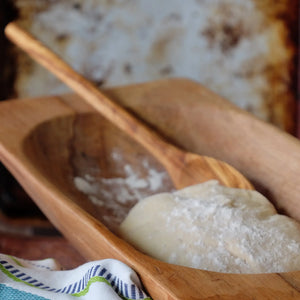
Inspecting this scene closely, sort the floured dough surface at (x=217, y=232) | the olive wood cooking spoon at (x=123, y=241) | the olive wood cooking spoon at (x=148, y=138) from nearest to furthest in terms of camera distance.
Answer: the olive wood cooking spoon at (x=123, y=241)
the floured dough surface at (x=217, y=232)
the olive wood cooking spoon at (x=148, y=138)

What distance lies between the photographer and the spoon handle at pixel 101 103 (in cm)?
84

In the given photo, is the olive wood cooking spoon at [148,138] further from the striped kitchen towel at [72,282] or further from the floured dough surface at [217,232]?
the striped kitchen towel at [72,282]

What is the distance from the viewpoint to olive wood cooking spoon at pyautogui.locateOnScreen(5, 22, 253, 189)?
785 mm

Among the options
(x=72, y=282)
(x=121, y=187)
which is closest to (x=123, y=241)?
(x=72, y=282)

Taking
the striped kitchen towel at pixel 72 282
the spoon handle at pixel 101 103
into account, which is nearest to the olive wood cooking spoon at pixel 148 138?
Answer: the spoon handle at pixel 101 103

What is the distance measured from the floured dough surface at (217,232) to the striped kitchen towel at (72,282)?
0.32 feet

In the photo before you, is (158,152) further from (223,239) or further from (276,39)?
(276,39)

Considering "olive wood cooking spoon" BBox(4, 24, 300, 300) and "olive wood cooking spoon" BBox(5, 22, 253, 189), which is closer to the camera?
"olive wood cooking spoon" BBox(4, 24, 300, 300)

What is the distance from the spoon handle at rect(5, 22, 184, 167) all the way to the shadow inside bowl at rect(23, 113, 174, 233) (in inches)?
1.7

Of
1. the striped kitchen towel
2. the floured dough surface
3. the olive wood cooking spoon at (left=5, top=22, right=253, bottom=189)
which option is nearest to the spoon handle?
the olive wood cooking spoon at (left=5, top=22, right=253, bottom=189)

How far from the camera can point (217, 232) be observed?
624mm

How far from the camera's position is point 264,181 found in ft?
2.59

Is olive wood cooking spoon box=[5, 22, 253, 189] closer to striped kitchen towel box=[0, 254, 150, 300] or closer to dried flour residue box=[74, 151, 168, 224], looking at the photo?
dried flour residue box=[74, 151, 168, 224]

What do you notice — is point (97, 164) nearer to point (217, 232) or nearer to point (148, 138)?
point (148, 138)
